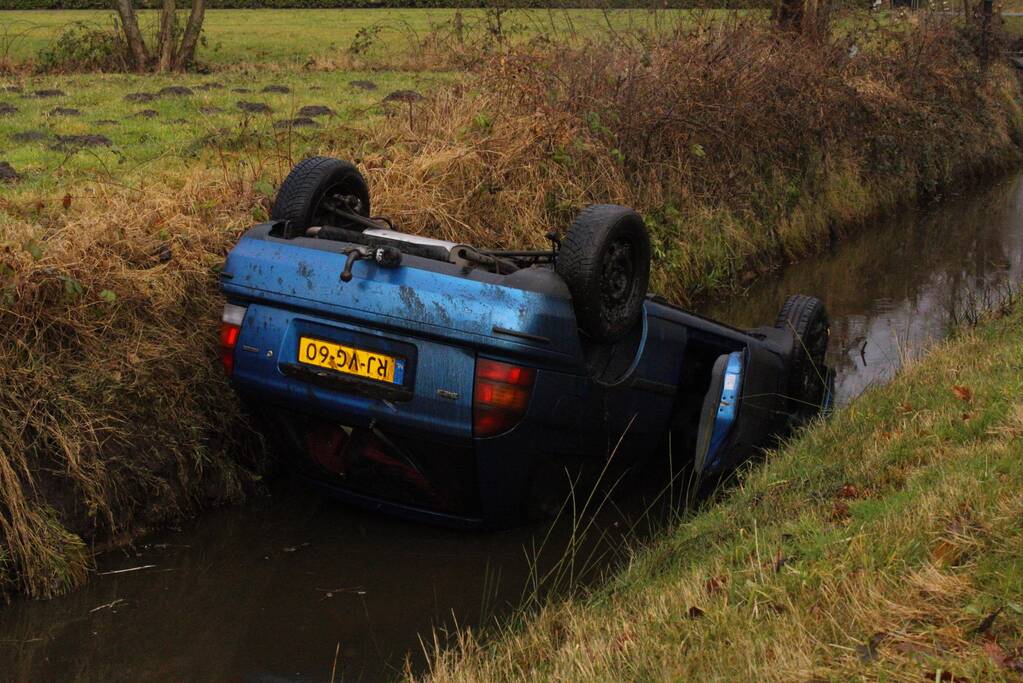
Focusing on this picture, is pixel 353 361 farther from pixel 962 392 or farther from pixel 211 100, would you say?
pixel 211 100

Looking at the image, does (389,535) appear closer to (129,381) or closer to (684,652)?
(129,381)

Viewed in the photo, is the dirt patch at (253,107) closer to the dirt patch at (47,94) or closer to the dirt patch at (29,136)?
the dirt patch at (47,94)

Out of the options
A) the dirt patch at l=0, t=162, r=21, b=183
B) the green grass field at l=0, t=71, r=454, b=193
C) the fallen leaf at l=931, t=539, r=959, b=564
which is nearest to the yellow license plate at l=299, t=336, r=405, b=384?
the fallen leaf at l=931, t=539, r=959, b=564

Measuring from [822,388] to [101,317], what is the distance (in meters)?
4.39

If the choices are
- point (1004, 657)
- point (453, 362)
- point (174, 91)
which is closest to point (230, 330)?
point (453, 362)

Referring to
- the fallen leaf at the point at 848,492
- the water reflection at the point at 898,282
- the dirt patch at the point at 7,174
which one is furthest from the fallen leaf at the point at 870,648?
the dirt patch at the point at 7,174

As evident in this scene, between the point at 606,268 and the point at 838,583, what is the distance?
2295 millimetres

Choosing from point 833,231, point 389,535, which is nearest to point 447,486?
point 389,535

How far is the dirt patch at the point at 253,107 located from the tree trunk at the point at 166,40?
620cm

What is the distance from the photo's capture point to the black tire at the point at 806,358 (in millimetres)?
7602

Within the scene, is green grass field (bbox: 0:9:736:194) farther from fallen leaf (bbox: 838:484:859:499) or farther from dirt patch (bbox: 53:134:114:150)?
fallen leaf (bbox: 838:484:859:499)

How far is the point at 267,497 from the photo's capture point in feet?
23.2

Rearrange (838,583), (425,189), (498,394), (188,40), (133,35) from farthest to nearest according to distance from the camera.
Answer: (188,40) < (133,35) < (425,189) < (498,394) < (838,583)

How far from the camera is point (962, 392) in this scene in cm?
611
